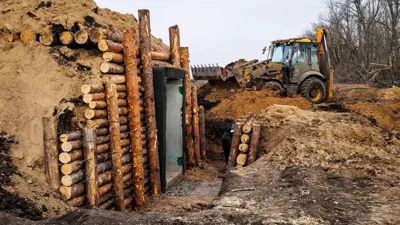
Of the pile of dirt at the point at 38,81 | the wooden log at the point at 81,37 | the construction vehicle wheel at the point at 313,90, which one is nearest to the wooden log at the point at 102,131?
the pile of dirt at the point at 38,81

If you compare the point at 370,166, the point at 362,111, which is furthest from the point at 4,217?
the point at 362,111

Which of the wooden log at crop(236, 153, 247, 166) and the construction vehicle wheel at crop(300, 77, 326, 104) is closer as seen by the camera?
the wooden log at crop(236, 153, 247, 166)

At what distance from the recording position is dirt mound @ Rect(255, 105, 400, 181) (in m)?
8.45

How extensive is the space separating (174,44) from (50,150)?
250 inches

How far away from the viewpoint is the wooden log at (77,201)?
657 centimetres

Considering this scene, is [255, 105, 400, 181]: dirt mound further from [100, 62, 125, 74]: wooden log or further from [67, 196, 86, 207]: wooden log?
[67, 196, 86, 207]: wooden log

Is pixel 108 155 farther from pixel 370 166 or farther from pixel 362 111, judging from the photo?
pixel 362 111

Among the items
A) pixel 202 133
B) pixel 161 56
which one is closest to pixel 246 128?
pixel 161 56

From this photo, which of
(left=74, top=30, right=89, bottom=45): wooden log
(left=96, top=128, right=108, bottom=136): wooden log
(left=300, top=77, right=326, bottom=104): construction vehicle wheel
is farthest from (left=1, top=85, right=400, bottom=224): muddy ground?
(left=300, top=77, right=326, bottom=104): construction vehicle wheel

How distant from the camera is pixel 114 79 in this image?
816 cm

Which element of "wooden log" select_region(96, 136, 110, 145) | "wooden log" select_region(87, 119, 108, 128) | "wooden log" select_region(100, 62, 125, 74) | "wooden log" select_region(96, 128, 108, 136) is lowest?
"wooden log" select_region(96, 136, 110, 145)

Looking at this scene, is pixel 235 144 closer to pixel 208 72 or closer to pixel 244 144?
pixel 244 144

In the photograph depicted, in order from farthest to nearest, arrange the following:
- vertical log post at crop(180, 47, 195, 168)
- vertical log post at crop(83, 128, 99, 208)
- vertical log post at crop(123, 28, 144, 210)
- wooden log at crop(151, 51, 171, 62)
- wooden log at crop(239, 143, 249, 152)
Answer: vertical log post at crop(180, 47, 195, 168) → wooden log at crop(151, 51, 171, 62) → wooden log at crop(239, 143, 249, 152) → vertical log post at crop(123, 28, 144, 210) → vertical log post at crop(83, 128, 99, 208)

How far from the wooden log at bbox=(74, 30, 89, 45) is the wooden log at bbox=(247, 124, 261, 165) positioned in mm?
4519
